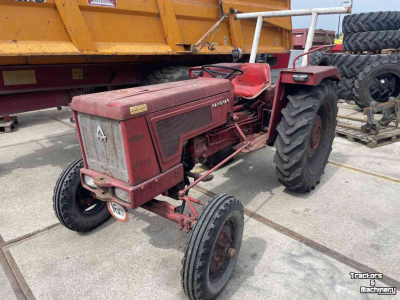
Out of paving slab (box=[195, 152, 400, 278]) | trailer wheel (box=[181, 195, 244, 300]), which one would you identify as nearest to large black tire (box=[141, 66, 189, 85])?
paving slab (box=[195, 152, 400, 278])

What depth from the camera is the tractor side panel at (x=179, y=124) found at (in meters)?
2.10

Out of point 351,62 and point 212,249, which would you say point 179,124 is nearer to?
point 212,249

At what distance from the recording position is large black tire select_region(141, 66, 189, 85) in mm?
4207

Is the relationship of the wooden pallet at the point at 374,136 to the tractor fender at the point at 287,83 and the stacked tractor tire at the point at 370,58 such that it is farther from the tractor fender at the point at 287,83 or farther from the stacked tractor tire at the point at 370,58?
the tractor fender at the point at 287,83

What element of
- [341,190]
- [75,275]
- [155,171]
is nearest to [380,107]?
[341,190]

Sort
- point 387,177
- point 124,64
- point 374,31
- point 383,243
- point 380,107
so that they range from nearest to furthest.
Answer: point 383,243 < point 387,177 < point 124,64 < point 380,107 < point 374,31

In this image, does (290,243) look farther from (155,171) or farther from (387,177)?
(387,177)

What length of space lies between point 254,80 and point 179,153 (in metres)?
1.59

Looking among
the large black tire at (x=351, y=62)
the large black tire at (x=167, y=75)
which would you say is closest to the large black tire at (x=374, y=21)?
the large black tire at (x=351, y=62)

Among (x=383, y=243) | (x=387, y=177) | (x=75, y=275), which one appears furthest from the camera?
(x=387, y=177)

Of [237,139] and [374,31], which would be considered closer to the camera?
[237,139]

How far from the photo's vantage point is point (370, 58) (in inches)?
269

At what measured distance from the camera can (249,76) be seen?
346 centimetres

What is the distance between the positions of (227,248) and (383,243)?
142 cm
